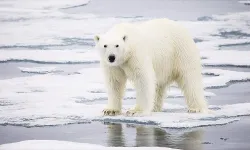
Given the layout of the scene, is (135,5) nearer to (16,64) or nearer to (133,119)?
(16,64)

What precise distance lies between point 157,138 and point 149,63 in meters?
1.35

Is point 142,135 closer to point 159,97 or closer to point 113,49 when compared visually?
point 113,49

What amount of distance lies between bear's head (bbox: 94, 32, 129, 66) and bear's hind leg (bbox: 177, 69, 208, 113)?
37.4 inches

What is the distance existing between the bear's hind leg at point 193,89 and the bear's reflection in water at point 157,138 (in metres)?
1.14

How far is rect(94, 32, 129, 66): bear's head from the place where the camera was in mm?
7211

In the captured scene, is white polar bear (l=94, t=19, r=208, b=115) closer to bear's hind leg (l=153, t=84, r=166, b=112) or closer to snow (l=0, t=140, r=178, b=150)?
bear's hind leg (l=153, t=84, r=166, b=112)

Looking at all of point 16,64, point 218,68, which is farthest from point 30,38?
point 218,68

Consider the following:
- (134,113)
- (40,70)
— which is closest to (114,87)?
(134,113)

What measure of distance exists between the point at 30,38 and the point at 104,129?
30.6ft

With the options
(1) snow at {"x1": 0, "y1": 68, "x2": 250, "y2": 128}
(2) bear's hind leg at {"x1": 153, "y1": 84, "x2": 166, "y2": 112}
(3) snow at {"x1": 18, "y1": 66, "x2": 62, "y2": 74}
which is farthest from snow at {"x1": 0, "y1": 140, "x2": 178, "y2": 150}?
(3) snow at {"x1": 18, "y1": 66, "x2": 62, "y2": 74}

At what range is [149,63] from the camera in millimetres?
7590

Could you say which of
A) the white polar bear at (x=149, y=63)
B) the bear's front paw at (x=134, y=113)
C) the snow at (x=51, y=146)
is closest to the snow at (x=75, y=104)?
the bear's front paw at (x=134, y=113)

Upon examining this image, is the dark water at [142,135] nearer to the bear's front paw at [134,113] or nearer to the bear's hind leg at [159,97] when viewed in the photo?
the bear's front paw at [134,113]

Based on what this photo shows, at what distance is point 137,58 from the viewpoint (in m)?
7.44
